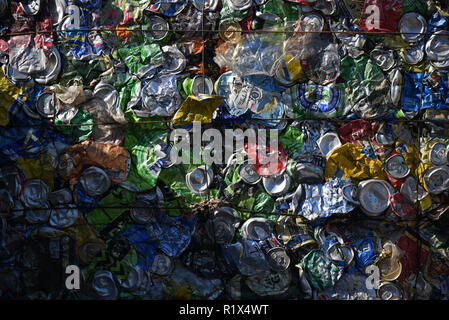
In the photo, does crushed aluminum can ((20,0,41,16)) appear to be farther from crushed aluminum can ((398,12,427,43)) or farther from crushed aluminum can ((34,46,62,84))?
crushed aluminum can ((398,12,427,43))

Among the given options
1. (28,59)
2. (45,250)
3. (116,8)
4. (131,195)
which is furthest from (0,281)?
(116,8)

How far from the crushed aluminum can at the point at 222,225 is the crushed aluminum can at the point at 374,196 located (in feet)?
2.96

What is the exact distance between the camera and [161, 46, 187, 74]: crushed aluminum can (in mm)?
3449

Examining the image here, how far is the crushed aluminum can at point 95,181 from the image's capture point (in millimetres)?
3432

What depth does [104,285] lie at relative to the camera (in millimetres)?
3422

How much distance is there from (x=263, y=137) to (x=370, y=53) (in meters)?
0.97

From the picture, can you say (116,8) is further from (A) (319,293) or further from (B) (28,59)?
(A) (319,293)

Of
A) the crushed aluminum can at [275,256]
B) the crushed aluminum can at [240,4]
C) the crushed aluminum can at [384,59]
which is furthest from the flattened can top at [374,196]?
the crushed aluminum can at [240,4]

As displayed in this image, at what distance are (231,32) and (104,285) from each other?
2.02m

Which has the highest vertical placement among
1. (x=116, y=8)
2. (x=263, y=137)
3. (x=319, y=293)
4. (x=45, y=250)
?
(x=116, y=8)

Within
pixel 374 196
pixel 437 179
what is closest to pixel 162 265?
pixel 374 196

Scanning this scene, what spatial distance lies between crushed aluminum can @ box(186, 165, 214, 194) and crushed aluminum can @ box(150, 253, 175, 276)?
517mm

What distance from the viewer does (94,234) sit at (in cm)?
345

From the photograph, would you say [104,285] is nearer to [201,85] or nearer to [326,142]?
[201,85]
